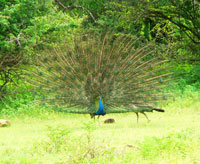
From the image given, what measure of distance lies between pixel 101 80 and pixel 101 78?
7 centimetres

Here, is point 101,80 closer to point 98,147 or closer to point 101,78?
point 101,78

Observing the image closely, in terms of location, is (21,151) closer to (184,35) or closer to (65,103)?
(65,103)

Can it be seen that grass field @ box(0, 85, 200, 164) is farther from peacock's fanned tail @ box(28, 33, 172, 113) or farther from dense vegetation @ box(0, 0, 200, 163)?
peacock's fanned tail @ box(28, 33, 172, 113)

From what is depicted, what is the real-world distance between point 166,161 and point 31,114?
930 cm

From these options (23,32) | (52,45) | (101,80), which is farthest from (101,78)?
(23,32)

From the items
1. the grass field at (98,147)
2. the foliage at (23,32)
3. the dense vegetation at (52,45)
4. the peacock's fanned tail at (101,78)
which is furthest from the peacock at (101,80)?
the foliage at (23,32)

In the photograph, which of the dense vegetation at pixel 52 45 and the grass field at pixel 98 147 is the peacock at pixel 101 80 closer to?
the dense vegetation at pixel 52 45

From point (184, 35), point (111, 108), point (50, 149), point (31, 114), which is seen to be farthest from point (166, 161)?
point (184, 35)

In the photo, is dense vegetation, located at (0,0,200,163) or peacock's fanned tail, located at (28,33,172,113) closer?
dense vegetation, located at (0,0,200,163)

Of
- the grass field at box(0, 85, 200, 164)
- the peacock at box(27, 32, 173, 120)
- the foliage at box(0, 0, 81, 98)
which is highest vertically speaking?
the foliage at box(0, 0, 81, 98)

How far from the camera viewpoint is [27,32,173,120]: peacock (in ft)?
37.2

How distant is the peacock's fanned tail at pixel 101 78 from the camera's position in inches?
447

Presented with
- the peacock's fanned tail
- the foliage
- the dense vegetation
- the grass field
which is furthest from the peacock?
the foliage

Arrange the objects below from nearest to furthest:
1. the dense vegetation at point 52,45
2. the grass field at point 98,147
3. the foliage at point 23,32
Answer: the grass field at point 98,147
the dense vegetation at point 52,45
the foliage at point 23,32
